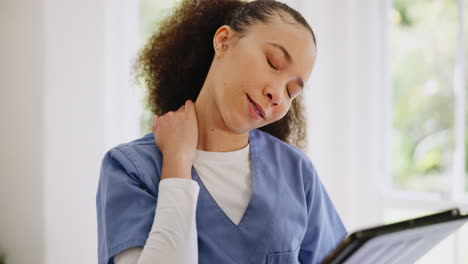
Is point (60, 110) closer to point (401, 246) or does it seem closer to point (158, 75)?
point (158, 75)

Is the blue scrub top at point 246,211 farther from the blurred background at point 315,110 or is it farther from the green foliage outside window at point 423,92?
the green foliage outside window at point 423,92

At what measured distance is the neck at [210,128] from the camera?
89cm

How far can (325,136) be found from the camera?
2.00 metres

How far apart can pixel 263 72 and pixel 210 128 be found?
0.15 m

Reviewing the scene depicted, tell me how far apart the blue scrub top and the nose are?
15 centimetres

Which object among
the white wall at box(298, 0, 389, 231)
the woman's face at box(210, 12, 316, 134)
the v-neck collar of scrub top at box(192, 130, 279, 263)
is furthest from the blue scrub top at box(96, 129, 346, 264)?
the white wall at box(298, 0, 389, 231)

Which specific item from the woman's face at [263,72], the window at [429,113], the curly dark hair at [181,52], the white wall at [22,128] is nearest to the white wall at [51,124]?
the white wall at [22,128]

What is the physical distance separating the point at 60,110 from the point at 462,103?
146 centimetres

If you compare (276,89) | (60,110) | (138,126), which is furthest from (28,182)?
(276,89)

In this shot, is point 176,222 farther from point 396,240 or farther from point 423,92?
point 423,92

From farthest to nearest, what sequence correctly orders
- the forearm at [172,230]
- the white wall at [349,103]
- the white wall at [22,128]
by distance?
the white wall at [349,103], the white wall at [22,128], the forearm at [172,230]

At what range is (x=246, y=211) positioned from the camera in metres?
0.85

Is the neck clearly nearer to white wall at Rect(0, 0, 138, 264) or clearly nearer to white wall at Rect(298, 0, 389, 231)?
white wall at Rect(0, 0, 138, 264)

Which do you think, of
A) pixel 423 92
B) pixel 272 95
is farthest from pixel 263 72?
pixel 423 92
